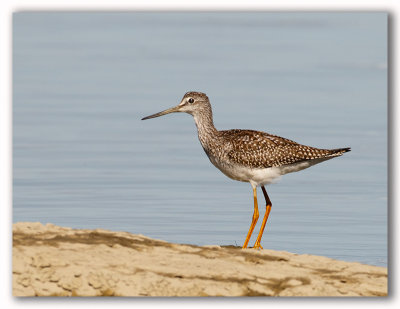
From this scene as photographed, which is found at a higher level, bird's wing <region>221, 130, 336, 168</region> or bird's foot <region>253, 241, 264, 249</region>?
bird's wing <region>221, 130, 336, 168</region>

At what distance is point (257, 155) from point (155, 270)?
157 inches

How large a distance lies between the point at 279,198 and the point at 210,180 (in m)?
1.79

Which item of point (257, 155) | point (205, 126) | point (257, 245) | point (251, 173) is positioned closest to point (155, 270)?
point (257, 245)

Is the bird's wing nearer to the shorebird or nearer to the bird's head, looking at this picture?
the shorebird

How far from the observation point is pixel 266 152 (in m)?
18.1

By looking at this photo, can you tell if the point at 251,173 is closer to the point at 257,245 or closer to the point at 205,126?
the point at 257,245

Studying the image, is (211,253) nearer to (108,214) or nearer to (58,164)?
(108,214)

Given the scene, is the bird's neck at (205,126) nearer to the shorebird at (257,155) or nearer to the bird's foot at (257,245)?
the shorebird at (257,155)

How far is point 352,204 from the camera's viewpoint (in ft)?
61.7

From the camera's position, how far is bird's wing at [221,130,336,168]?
1794cm

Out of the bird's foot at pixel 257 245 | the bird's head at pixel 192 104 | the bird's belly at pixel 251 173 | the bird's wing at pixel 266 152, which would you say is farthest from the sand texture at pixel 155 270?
the bird's head at pixel 192 104

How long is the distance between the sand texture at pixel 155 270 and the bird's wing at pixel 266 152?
225cm

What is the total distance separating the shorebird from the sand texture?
81.7 inches

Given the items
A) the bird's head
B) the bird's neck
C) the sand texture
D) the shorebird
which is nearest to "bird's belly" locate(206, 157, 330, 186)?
the shorebird
